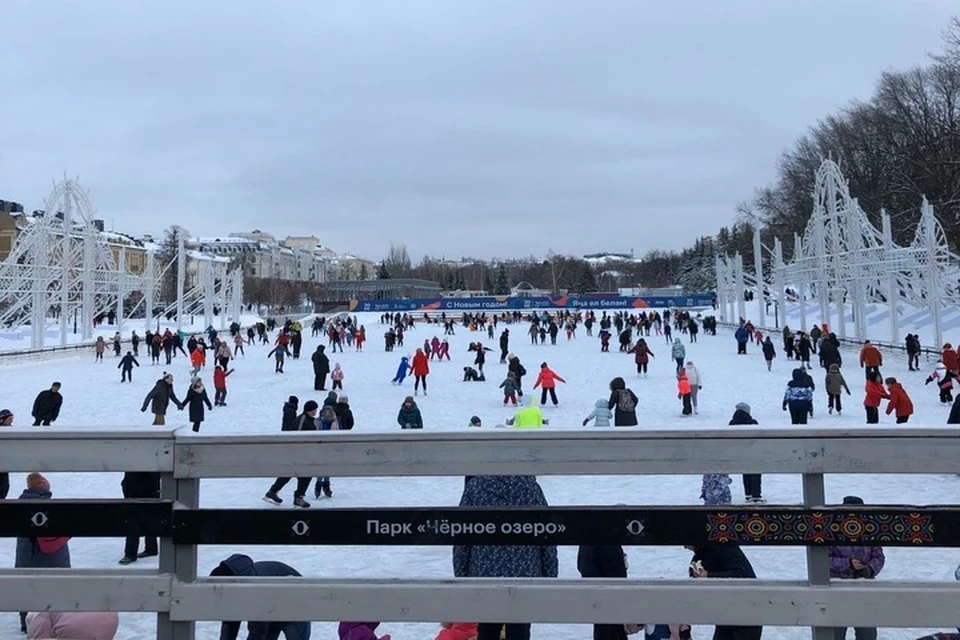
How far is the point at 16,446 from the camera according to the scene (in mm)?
2307

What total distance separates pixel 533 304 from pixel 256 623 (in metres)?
76.5

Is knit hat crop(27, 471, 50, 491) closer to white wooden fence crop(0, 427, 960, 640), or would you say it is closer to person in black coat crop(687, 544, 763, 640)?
white wooden fence crop(0, 427, 960, 640)

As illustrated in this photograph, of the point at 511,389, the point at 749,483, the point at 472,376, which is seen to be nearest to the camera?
the point at 749,483

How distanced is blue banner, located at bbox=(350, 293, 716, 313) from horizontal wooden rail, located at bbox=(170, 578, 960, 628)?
7171cm

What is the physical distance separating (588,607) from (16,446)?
1.80 meters

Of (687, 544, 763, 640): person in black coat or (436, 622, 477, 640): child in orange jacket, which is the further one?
(436, 622, 477, 640): child in orange jacket

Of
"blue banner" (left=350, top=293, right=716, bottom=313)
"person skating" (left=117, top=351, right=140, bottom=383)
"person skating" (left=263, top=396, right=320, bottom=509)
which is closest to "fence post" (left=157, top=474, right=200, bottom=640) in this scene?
"person skating" (left=263, top=396, right=320, bottom=509)

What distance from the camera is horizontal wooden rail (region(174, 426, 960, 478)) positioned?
2.21 m

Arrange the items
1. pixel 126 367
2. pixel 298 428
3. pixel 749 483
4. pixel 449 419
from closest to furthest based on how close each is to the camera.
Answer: pixel 749 483
pixel 298 428
pixel 449 419
pixel 126 367

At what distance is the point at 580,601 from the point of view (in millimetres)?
2250

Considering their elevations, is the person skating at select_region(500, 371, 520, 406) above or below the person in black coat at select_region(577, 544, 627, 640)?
below

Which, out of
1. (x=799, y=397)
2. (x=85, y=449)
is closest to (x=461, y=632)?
(x=85, y=449)

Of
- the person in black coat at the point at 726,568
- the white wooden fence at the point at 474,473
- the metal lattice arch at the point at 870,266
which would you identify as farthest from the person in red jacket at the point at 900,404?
the metal lattice arch at the point at 870,266

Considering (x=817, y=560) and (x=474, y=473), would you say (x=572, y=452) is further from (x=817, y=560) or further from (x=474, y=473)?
(x=817, y=560)
